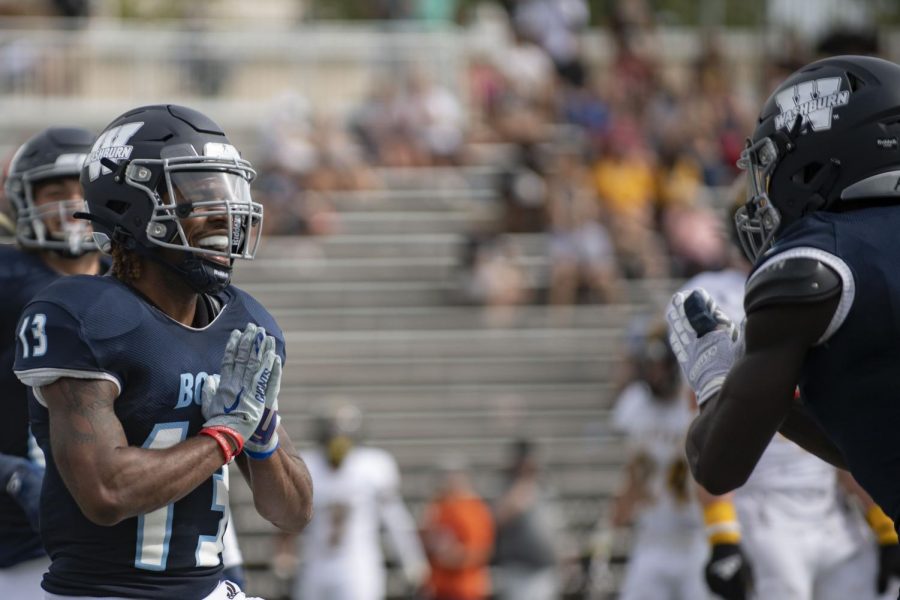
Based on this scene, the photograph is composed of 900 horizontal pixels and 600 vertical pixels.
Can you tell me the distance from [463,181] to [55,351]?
12.6 metres

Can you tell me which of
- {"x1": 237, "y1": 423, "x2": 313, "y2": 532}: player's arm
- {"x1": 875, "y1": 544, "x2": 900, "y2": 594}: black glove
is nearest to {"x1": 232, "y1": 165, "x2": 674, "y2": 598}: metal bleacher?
{"x1": 875, "y1": 544, "x2": 900, "y2": 594}: black glove

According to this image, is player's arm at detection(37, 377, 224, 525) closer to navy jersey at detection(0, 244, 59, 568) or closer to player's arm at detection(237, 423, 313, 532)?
player's arm at detection(237, 423, 313, 532)

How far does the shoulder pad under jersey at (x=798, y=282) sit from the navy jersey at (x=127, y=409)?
4.28 feet

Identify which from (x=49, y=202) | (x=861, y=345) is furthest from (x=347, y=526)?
(x=861, y=345)

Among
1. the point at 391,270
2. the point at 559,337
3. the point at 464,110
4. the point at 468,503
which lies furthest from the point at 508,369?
the point at 464,110

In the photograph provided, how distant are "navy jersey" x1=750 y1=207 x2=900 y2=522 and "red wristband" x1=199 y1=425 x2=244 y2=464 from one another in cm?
123

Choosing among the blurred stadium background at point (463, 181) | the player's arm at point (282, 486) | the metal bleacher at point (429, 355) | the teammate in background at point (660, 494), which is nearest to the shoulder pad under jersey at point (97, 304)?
the player's arm at point (282, 486)

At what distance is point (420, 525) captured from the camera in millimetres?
12273

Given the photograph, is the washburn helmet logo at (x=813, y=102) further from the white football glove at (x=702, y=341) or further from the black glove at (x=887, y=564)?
the black glove at (x=887, y=564)

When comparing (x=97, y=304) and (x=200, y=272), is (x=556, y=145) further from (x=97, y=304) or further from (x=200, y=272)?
(x=97, y=304)

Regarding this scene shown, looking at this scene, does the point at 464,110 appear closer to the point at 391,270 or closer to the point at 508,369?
the point at 391,270

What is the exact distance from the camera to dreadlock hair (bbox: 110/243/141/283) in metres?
3.71

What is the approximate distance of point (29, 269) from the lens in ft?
15.6

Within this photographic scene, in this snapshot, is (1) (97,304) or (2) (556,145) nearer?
(1) (97,304)
